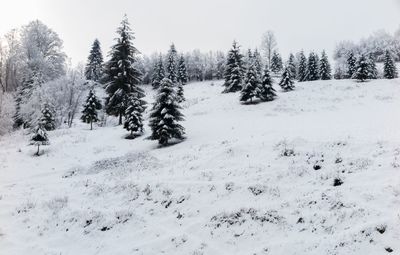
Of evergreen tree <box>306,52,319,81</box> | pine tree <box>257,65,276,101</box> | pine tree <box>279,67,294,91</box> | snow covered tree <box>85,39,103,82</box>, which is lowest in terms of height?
pine tree <box>257,65,276,101</box>

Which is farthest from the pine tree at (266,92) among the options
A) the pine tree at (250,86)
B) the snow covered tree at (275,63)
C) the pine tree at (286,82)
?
the snow covered tree at (275,63)

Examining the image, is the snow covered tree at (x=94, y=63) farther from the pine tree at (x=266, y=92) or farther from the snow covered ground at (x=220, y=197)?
the snow covered ground at (x=220, y=197)

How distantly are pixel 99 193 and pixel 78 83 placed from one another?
147 ft

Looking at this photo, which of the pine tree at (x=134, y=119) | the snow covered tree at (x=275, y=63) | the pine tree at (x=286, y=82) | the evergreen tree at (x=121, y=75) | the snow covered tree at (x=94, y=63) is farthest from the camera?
the snow covered tree at (x=275, y=63)

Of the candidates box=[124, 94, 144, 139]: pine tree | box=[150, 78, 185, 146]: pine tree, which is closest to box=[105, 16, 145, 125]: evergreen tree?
box=[124, 94, 144, 139]: pine tree

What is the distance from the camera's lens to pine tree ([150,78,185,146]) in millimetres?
30594

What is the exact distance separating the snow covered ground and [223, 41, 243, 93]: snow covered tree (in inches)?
1317

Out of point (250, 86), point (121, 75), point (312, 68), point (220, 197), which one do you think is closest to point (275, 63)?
point (312, 68)

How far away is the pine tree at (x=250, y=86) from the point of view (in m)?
49.5

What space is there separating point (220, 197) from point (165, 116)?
14109mm

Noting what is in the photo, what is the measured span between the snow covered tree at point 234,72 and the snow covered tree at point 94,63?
1556 inches

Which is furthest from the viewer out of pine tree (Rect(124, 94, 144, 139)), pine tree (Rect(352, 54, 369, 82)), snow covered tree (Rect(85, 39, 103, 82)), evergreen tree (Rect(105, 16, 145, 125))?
snow covered tree (Rect(85, 39, 103, 82))

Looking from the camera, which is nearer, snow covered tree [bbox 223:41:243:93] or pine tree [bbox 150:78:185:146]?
pine tree [bbox 150:78:185:146]

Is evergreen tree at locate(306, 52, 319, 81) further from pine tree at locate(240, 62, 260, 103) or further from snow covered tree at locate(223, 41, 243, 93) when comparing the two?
pine tree at locate(240, 62, 260, 103)
